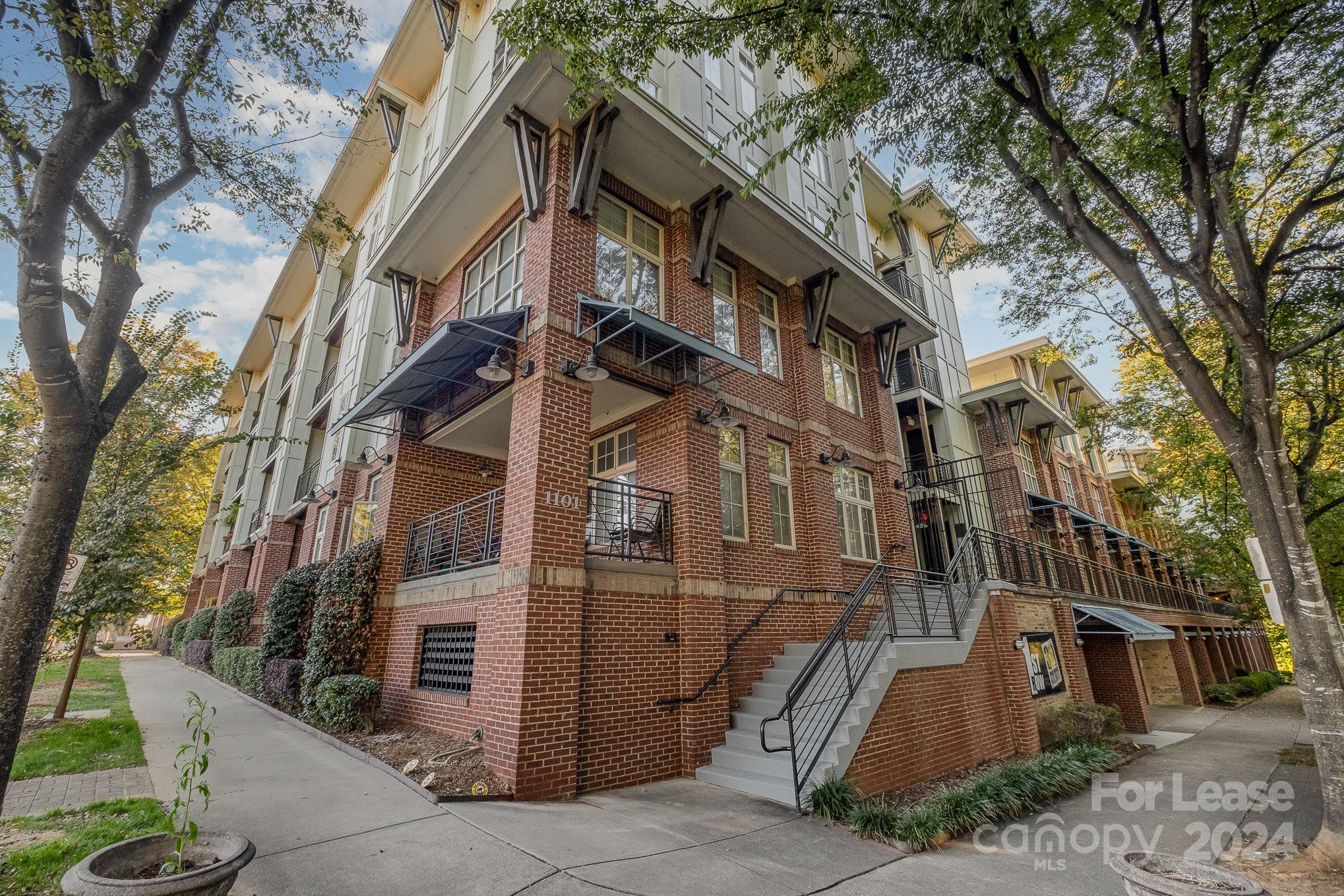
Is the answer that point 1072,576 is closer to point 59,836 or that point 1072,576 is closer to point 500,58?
point 500,58

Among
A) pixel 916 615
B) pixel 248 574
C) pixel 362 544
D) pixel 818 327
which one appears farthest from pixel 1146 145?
pixel 248 574

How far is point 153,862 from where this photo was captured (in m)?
3.54

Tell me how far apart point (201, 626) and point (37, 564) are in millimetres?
22528

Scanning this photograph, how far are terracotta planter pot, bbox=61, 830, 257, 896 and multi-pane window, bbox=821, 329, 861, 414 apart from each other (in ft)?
37.8

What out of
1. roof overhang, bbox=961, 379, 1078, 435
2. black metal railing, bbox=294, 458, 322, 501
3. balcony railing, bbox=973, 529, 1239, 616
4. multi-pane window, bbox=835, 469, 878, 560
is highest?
roof overhang, bbox=961, 379, 1078, 435

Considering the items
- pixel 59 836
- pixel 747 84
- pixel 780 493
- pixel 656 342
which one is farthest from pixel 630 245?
pixel 59 836

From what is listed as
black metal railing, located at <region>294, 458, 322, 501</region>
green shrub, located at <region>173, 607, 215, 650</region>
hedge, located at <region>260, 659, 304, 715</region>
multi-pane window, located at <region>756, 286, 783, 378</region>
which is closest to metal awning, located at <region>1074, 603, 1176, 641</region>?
multi-pane window, located at <region>756, 286, 783, 378</region>

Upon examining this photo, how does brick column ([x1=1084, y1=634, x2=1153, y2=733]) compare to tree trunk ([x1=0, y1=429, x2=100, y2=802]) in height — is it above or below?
below

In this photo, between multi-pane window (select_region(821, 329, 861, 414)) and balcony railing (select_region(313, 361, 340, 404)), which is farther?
balcony railing (select_region(313, 361, 340, 404))

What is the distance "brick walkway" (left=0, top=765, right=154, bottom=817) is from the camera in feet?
18.2

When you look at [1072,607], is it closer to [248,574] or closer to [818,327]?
[818,327]

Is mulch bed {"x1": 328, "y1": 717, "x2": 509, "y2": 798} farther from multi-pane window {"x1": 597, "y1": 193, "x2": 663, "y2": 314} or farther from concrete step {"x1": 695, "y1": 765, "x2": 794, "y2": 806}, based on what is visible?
multi-pane window {"x1": 597, "y1": 193, "x2": 663, "y2": 314}

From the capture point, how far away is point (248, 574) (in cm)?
2267

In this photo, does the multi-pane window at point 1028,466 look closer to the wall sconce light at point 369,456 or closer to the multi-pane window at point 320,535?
the wall sconce light at point 369,456
